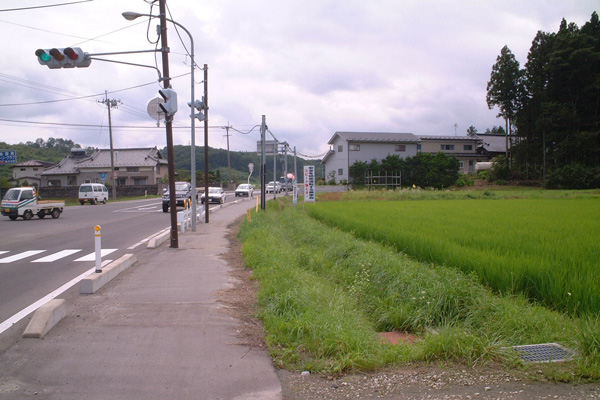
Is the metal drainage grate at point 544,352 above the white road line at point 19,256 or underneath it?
underneath

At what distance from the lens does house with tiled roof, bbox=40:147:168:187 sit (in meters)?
64.2

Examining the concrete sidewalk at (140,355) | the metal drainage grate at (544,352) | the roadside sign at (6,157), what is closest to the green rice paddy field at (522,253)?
the metal drainage grate at (544,352)

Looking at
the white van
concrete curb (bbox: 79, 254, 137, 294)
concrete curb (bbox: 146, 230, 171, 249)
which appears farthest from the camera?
the white van

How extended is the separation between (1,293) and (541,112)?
167 ft

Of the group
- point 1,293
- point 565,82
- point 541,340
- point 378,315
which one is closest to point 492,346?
point 541,340

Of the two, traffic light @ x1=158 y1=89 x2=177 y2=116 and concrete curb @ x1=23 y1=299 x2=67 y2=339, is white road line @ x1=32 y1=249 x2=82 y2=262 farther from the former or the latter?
concrete curb @ x1=23 y1=299 x2=67 y2=339

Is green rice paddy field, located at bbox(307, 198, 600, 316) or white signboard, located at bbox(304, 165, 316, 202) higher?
white signboard, located at bbox(304, 165, 316, 202)

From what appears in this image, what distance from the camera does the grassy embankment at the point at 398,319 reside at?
4.81 m

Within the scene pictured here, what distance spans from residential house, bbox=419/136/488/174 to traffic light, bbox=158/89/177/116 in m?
57.4

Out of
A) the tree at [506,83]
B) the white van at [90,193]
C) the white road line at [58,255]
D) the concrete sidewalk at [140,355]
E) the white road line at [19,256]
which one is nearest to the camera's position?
the concrete sidewalk at [140,355]

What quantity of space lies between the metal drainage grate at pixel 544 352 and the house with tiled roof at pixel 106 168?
6413 centimetres

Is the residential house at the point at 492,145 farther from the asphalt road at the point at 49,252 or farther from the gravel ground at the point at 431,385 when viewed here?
the gravel ground at the point at 431,385

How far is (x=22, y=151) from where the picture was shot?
78.4 m

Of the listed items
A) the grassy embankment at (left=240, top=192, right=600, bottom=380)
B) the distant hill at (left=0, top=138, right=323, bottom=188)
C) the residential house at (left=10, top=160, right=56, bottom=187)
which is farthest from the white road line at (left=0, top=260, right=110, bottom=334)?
the residential house at (left=10, top=160, right=56, bottom=187)
